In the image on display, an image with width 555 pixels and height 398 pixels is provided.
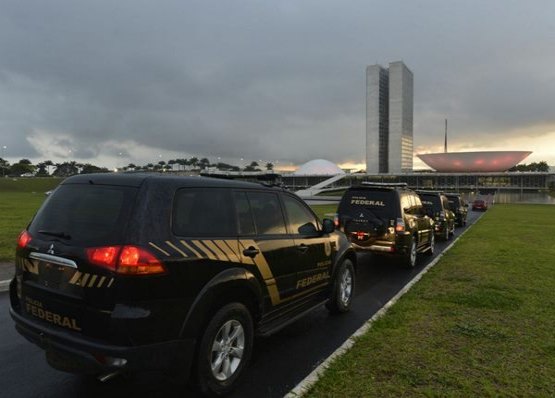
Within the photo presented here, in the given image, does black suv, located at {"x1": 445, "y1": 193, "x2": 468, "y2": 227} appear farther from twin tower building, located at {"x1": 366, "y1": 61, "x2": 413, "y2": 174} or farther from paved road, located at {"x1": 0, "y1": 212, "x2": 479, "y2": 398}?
twin tower building, located at {"x1": 366, "y1": 61, "x2": 413, "y2": 174}

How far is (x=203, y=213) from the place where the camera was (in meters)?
3.81

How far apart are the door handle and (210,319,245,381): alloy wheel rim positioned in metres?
0.60

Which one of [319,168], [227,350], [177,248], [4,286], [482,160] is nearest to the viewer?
[177,248]

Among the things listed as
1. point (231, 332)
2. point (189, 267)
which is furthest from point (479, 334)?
point (189, 267)

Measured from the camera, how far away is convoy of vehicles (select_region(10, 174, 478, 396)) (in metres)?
3.12

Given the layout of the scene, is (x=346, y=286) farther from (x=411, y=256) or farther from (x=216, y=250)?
(x=411, y=256)

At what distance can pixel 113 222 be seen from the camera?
3.32 metres

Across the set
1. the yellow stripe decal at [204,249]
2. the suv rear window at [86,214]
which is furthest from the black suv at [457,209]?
the suv rear window at [86,214]

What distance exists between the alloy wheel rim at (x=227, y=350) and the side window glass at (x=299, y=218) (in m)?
1.47

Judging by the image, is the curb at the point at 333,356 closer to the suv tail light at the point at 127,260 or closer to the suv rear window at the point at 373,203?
the suv tail light at the point at 127,260

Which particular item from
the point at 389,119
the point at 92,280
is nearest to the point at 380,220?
the point at 92,280

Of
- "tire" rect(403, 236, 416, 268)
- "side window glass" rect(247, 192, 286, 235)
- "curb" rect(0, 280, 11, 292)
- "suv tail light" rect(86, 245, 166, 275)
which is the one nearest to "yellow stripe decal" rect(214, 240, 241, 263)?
"side window glass" rect(247, 192, 286, 235)

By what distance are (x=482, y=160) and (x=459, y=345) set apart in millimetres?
148304

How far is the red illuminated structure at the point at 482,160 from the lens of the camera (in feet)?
446
